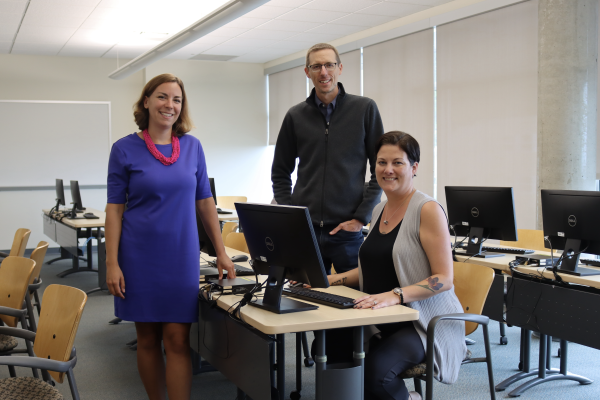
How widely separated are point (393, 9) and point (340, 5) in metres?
0.60

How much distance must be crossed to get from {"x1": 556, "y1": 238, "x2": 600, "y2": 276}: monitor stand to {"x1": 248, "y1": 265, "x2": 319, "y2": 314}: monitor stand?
1.63 meters

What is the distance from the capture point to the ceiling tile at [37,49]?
7547 mm

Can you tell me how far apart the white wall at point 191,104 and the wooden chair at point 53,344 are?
6.68 meters

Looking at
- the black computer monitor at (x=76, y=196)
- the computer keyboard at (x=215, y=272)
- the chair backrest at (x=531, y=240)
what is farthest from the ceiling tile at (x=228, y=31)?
the computer keyboard at (x=215, y=272)

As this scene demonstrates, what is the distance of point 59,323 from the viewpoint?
2.05m

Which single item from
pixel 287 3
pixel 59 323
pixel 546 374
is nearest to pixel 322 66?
pixel 59 323

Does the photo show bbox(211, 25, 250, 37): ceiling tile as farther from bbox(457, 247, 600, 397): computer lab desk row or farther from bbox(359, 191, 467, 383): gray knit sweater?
bbox(359, 191, 467, 383): gray knit sweater

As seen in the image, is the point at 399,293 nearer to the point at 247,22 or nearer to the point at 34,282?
the point at 34,282

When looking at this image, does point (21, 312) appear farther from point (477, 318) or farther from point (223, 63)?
point (223, 63)

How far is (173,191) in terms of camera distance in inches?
87.0

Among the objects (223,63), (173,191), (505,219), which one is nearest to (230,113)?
(223,63)

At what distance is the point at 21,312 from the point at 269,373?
1.29 metres

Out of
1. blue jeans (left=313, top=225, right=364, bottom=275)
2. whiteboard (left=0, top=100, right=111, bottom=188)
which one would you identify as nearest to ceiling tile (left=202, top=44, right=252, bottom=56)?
whiteboard (left=0, top=100, right=111, bottom=188)

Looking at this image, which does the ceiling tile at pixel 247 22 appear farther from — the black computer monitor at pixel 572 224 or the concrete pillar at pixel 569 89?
the black computer monitor at pixel 572 224
